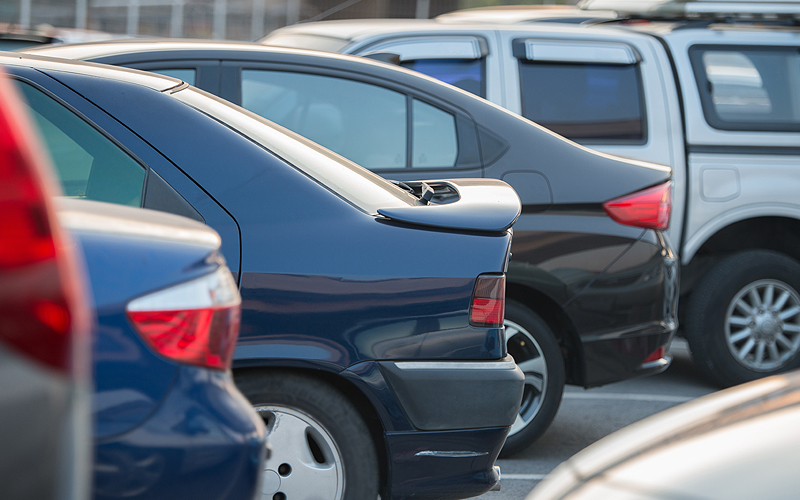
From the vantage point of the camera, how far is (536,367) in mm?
3906

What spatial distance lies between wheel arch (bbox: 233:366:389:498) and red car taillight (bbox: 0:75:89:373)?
53.5 inches

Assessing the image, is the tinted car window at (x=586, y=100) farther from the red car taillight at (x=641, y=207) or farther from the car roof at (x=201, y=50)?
the car roof at (x=201, y=50)

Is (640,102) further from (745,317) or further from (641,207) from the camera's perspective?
(745,317)

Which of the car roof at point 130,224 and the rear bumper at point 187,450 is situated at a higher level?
the car roof at point 130,224

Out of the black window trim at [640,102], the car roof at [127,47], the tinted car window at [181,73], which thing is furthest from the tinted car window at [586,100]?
the tinted car window at [181,73]

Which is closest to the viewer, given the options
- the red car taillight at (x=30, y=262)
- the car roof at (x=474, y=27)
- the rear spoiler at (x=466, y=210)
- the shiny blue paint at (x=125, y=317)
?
the red car taillight at (x=30, y=262)

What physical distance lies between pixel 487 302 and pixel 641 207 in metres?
1.62

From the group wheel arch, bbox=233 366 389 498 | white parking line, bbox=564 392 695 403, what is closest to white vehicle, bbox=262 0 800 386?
white parking line, bbox=564 392 695 403

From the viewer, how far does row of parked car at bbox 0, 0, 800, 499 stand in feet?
5.98

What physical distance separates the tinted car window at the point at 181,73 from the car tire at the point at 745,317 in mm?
3285

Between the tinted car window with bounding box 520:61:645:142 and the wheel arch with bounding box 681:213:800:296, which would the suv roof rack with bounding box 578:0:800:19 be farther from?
the wheel arch with bounding box 681:213:800:296

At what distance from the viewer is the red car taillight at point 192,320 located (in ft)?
5.82

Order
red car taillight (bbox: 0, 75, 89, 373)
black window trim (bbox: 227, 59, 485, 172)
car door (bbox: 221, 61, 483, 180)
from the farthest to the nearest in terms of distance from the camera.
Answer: car door (bbox: 221, 61, 483, 180)
black window trim (bbox: 227, 59, 485, 172)
red car taillight (bbox: 0, 75, 89, 373)

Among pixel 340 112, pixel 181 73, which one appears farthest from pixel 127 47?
pixel 340 112
